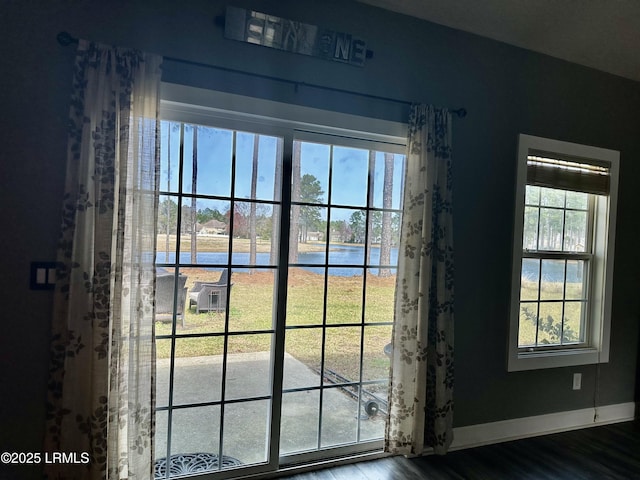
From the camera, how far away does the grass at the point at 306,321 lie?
88.2 inches

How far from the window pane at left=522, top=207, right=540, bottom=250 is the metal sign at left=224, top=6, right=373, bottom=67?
68.1 inches

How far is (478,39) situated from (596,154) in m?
1.41

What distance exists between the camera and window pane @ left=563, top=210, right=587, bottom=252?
3240 millimetres

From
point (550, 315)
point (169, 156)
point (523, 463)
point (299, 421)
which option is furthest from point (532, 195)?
point (169, 156)

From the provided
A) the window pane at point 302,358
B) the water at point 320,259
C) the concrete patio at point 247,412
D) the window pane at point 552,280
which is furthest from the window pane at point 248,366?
the window pane at point 552,280

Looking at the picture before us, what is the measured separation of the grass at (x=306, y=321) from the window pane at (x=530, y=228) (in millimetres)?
1221

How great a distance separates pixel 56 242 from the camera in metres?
1.90

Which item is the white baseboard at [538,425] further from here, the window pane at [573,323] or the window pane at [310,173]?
the window pane at [310,173]

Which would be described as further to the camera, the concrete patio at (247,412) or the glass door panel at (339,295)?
the glass door panel at (339,295)

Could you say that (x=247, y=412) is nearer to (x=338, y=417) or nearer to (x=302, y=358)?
(x=302, y=358)

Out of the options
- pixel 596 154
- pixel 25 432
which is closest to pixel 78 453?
pixel 25 432

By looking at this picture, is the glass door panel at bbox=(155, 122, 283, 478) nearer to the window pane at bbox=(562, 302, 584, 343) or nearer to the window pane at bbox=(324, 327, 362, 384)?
the window pane at bbox=(324, 327, 362, 384)

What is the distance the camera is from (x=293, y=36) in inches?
88.7

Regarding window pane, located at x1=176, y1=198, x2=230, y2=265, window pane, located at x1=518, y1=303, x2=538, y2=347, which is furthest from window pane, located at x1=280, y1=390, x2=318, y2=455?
window pane, located at x1=518, y1=303, x2=538, y2=347
